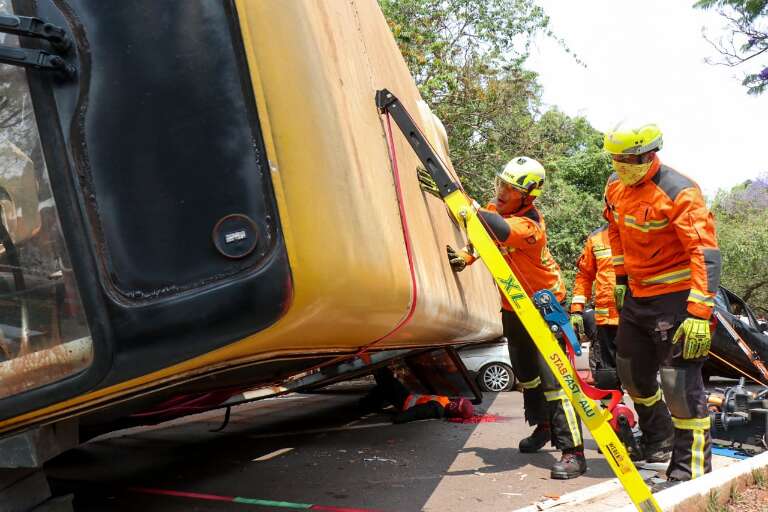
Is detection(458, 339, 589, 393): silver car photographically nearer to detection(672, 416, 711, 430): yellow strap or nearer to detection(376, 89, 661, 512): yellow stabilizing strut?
detection(672, 416, 711, 430): yellow strap

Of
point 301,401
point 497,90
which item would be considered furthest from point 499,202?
point 497,90

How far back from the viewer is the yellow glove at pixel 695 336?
145 inches

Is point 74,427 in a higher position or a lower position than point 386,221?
lower

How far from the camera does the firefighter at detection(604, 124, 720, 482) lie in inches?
146

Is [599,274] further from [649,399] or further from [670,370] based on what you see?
[670,370]

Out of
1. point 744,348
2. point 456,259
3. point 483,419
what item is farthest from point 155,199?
point 744,348

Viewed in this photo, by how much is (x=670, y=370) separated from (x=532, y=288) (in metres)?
1.22

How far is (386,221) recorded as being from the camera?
2225 mm

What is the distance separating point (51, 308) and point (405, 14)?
1336cm

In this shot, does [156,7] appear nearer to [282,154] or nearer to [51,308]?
[282,154]

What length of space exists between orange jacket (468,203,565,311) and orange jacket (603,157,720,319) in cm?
51

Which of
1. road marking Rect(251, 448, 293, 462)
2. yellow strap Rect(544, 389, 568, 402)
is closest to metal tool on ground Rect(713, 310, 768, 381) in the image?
yellow strap Rect(544, 389, 568, 402)

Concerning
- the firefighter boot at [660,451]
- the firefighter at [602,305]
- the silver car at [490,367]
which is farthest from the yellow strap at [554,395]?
the silver car at [490,367]

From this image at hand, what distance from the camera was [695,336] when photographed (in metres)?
3.68
